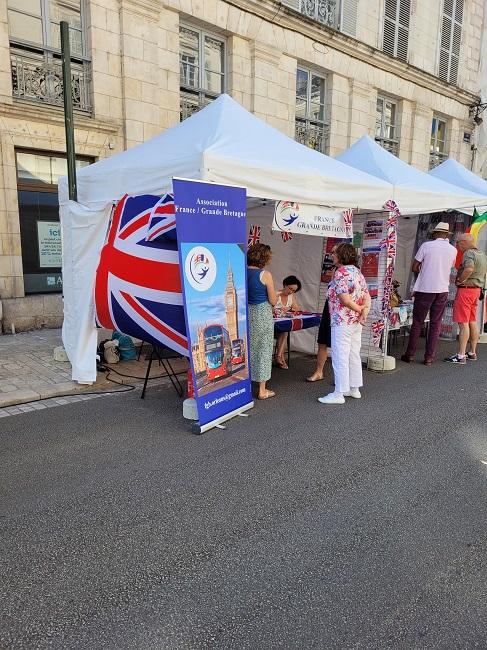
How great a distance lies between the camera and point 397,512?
3.18 meters

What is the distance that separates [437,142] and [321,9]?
7333mm

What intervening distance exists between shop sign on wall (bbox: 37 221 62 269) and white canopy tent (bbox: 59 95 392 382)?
3501mm

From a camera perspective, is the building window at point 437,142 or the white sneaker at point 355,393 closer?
the white sneaker at point 355,393

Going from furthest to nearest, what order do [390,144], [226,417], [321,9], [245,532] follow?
[390,144], [321,9], [226,417], [245,532]

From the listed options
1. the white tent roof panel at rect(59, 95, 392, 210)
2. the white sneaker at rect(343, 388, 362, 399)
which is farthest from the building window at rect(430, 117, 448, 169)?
the white sneaker at rect(343, 388, 362, 399)

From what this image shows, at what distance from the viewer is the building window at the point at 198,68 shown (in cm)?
1115

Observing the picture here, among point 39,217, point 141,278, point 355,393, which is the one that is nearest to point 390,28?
point 39,217

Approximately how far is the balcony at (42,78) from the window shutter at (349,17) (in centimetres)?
809

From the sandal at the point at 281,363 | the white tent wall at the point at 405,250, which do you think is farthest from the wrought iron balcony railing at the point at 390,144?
the sandal at the point at 281,363

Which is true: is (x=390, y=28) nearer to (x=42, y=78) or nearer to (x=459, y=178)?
(x=459, y=178)

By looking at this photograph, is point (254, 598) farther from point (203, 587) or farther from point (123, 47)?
point (123, 47)

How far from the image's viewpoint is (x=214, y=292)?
15.0 ft

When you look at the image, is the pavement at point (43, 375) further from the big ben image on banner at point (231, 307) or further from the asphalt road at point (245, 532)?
the big ben image on banner at point (231, 307)

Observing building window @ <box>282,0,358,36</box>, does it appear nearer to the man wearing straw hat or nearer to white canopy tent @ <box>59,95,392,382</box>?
the man wearing straw hat
